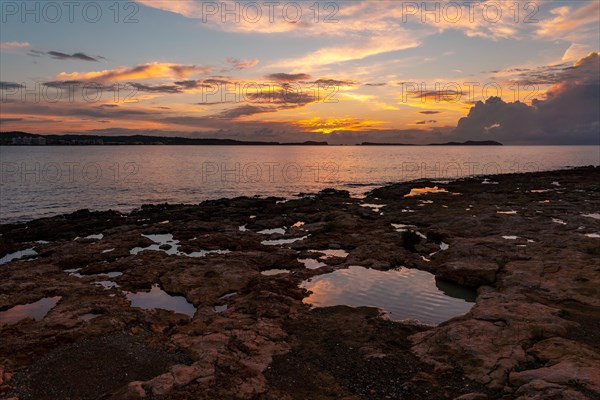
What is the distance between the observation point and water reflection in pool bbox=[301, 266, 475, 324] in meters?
18.3

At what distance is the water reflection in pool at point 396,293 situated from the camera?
18312 millimetres

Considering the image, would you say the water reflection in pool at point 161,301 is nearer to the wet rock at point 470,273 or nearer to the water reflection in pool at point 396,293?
the water reflection in pool at point 396,293

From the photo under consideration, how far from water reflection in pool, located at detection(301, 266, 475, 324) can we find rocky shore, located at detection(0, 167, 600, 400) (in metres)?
0.82

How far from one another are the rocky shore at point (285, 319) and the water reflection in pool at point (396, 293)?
816 mm

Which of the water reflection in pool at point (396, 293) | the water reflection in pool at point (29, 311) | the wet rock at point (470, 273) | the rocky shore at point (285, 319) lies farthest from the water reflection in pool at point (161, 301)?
the wet rock at point (470, 273)

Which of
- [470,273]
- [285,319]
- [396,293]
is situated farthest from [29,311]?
[470,273]

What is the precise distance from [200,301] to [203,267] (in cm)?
452

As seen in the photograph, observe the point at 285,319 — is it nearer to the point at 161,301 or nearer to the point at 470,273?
the point at 161,301

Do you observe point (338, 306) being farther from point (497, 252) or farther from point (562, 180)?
point (562, 180)

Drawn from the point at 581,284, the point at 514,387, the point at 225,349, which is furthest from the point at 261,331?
the point at 581,284

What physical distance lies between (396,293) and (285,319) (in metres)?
6.55

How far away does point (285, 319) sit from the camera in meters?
17.1

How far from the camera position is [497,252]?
2456 cm

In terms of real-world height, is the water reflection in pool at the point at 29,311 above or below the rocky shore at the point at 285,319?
below
